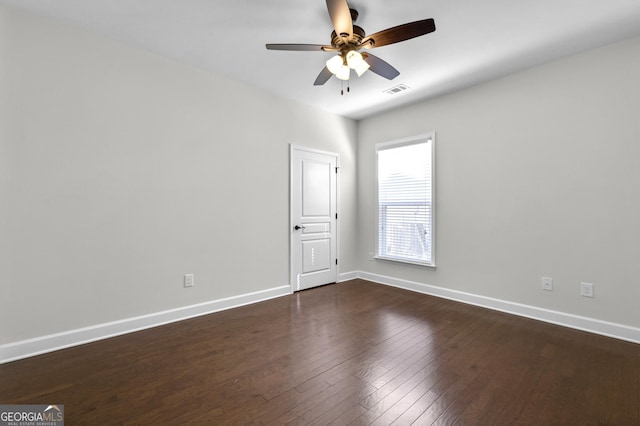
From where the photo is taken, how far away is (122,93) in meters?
2.84

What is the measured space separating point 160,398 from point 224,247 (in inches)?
73.0

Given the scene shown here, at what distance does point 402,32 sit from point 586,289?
3045 mm

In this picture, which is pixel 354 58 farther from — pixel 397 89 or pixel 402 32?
pixel 397 89

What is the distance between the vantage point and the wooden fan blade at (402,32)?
1.95 m

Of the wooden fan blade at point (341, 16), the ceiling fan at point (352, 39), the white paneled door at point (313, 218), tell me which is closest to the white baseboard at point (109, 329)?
the white paneled door at point (313, 218)

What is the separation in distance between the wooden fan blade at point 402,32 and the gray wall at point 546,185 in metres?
1.98

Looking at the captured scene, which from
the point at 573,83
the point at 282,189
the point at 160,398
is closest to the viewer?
the point at 160,398

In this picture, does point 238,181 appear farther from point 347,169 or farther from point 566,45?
point 566,45

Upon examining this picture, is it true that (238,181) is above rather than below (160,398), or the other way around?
above

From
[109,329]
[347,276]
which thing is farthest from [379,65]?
[109,329]

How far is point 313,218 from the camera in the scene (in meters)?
4.47

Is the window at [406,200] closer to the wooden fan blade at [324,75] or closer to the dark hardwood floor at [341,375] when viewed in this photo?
the dark hardwood floor at [341,375]

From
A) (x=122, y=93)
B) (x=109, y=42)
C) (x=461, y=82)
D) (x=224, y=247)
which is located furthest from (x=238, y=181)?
(x=461, y=82)

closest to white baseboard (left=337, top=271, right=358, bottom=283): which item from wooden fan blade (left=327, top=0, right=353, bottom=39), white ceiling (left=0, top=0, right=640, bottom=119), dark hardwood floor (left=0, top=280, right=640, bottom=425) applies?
dark hardwood floor (left=0, top=280, right=640, bottom=425)
